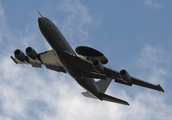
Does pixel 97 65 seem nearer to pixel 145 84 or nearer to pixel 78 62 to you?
pixel 78 62

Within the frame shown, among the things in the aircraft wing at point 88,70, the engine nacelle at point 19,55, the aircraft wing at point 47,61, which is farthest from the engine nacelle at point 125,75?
the engine nacelle at point 19,55

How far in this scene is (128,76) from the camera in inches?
1550

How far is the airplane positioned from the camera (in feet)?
128

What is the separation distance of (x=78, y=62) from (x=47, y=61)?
19.9 ft

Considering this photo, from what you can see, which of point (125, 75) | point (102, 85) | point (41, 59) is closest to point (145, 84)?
point (125, 75)

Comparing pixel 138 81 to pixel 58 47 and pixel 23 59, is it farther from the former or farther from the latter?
pixel 23 59

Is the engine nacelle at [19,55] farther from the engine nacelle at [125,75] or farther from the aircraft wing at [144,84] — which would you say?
the aircraft wing at [144,84]

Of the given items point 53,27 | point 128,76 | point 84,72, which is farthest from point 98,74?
point 53,27

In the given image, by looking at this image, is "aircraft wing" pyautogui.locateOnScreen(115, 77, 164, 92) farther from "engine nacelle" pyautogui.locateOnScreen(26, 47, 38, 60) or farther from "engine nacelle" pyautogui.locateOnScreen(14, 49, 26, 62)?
"engine nacelle" pyautogui.locateOnScreen(14, 49, 26, 62)

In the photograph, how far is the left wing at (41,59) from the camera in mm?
42906

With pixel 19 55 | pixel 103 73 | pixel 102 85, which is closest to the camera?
pixel 103 73

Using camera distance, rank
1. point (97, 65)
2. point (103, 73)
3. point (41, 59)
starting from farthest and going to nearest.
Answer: point (41, 59) < point (103, 73) < point (97, 65)

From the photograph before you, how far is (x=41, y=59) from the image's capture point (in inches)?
1775

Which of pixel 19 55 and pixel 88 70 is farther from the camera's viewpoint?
pixel 19 55
